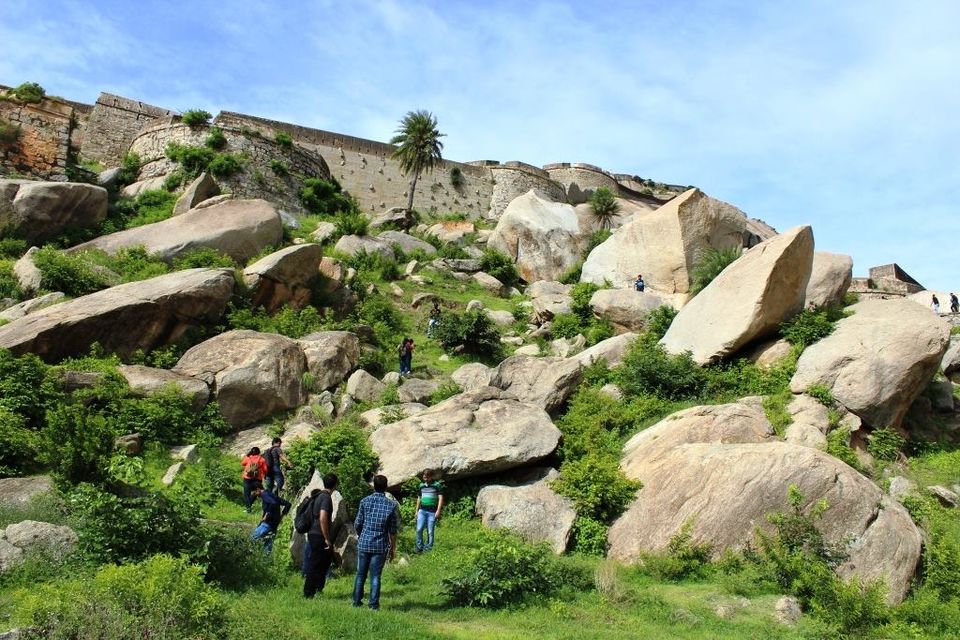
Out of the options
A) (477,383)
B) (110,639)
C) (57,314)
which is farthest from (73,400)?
(110,639)

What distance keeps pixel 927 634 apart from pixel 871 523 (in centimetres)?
210

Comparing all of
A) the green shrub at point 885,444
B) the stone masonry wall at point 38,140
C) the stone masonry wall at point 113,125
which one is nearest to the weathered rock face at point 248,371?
the green shrub at point 885,444

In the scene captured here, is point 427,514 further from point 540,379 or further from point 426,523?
point 540,379

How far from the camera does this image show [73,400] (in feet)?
43.3

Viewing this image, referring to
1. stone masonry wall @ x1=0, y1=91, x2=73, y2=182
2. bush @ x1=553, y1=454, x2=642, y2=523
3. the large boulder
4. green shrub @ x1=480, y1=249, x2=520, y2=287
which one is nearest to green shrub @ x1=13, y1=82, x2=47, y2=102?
stone masonry wall @ x1=0, y1=91, x2=73, y2=182

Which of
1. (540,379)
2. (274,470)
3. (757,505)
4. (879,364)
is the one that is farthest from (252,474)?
(879,364)

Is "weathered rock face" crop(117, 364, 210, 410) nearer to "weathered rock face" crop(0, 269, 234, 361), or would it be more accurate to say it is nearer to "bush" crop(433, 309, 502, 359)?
"weathered rock face" crop(0, 269, 234, 361)

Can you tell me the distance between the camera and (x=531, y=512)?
10.8 m

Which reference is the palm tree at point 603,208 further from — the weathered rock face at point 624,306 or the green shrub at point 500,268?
the weathered rock face at point 624,306

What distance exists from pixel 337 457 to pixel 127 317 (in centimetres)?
658

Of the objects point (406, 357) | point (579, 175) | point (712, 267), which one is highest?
point (579, 175)

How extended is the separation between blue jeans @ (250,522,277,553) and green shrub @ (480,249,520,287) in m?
19.3

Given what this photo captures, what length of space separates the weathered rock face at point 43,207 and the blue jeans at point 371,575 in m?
17.7

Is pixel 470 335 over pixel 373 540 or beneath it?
over
